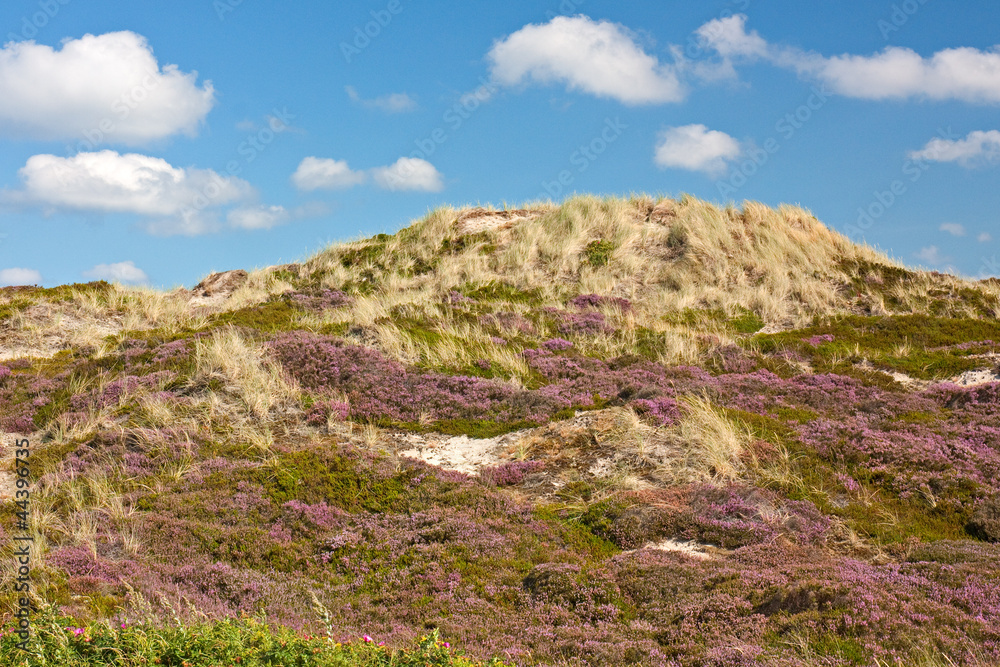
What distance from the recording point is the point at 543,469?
1091 cm

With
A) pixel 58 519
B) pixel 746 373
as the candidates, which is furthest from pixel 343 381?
pixel 746 373

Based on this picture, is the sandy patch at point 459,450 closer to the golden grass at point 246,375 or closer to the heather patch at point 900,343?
the golden grass at point 246,375

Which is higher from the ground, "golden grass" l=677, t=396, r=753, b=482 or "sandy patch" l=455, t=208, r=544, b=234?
"sandy patch" l=455, t=208, r=544, b=234

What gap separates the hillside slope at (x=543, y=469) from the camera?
6715 millimetres

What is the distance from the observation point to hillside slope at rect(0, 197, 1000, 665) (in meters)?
6.71

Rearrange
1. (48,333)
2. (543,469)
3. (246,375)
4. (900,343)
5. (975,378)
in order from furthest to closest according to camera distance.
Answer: (48,333)
(900,343)
(975,378)
(246,375)
(543,469)

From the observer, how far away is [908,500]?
9.34m

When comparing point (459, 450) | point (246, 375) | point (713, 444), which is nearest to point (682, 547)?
point (713, 444)

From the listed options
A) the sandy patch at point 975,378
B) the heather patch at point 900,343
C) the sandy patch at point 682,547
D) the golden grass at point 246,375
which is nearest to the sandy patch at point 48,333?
the golden grass at point 246,375

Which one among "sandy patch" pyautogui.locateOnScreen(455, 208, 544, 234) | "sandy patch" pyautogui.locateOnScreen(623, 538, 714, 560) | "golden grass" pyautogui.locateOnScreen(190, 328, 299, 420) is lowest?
"sandy patch" pyautogui.locateOnScreen(623, 538, 714, 560)

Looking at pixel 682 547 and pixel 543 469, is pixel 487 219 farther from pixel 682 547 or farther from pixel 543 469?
pixel 682 547

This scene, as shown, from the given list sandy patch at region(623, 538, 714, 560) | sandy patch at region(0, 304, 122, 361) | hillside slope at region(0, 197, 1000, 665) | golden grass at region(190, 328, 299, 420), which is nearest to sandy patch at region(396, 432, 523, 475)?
hillside slope at region(0, 197, 1000, 665)

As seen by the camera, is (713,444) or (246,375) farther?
(246,375)

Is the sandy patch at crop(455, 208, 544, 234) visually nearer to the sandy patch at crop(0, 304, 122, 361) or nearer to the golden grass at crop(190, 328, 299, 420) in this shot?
the sandy patch at crop(0, 304, 122, 361)
